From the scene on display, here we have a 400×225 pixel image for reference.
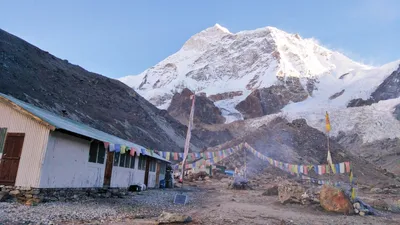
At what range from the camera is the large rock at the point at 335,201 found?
1415 cm

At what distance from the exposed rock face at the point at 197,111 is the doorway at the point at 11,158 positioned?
3889 inches

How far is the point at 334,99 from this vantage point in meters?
144

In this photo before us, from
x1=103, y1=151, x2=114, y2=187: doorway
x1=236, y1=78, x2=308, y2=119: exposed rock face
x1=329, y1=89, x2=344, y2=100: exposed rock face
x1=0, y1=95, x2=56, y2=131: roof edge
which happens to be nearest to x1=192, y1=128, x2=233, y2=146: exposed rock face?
x1=236, y1=78, x2=308, y2=119: exposed rock face

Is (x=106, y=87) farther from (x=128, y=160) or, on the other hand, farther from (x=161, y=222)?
(x=161, y=222)

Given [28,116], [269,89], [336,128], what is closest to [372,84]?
[269,89]

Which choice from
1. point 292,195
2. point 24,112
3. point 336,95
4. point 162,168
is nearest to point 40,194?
point 24,112

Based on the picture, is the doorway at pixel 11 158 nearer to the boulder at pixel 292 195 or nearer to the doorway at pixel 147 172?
the doorway at pixel 147 172

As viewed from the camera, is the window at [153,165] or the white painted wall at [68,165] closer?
the white painted wall at [68,165]

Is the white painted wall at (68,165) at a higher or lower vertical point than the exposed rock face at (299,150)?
lower

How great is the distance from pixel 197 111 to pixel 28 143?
349ft

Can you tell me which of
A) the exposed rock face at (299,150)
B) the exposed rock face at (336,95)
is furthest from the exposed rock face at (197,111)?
the exposed rock face at (299,150)

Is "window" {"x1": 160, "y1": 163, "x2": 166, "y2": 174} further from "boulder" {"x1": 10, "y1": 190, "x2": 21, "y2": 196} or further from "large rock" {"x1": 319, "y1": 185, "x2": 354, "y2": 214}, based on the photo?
"boulder" {"x1": 10, "y1": 190, "x2": 21, "y2": 196}

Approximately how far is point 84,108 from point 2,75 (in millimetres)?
12470

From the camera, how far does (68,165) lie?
13.8 metres
